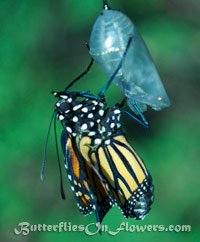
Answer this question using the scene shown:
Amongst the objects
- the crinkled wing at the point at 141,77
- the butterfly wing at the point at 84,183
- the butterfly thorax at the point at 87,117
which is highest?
the crinkled wing at the point at 141,77

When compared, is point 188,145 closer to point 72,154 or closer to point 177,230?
point 177,230

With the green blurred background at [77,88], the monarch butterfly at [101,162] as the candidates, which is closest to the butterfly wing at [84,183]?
the monarch butterfly at [101,162]

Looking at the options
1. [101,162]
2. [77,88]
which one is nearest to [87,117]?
[101,162]

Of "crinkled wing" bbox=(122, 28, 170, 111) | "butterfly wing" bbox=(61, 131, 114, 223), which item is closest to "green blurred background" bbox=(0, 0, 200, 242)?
"butterfly wing" bbox=(61, 131, 114, 223)

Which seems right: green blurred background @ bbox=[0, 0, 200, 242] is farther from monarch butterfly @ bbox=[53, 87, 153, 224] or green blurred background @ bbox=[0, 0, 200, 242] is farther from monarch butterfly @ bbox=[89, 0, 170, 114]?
monarch butterfly @ bbox=[89, 0, 170, 114]

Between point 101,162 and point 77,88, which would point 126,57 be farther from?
point 77,88

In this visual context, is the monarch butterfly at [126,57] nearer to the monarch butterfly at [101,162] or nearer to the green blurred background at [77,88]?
the monarch butterfly at [101,162]

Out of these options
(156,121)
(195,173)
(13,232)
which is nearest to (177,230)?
(195,173)
